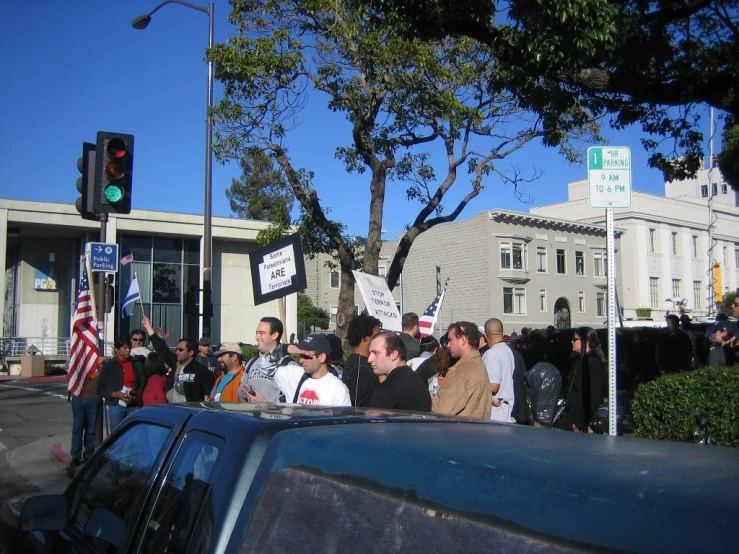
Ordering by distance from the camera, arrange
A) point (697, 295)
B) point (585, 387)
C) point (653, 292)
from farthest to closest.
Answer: point (697, 295)
point (653, 292)
point (585, 387)

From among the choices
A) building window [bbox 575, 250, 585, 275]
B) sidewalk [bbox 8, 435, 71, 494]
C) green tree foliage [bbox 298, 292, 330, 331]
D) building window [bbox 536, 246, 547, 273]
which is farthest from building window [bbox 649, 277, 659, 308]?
sidewalk [bbox 8, 435, 71, 494]

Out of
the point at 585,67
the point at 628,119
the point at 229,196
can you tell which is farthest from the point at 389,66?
the point at 229,196

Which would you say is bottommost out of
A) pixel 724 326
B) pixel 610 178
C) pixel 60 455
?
pixel 60 455

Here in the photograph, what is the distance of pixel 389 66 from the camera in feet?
50.2

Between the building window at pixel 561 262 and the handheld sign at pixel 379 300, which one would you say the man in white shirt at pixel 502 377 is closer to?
the handheld sign at pixel 379 300

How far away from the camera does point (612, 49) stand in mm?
9477

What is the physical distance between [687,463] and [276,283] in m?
7.15

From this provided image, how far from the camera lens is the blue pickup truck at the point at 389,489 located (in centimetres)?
150

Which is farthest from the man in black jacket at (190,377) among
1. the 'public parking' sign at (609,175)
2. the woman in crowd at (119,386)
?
the 'public parking' sign at (609,175)

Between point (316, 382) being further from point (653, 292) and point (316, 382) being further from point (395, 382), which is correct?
point (653, 292)

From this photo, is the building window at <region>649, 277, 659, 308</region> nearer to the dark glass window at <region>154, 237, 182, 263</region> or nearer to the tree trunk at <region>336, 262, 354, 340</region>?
the dark glass window at <region>154, 237, 182, 263</region>

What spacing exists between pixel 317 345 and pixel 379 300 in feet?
12.9

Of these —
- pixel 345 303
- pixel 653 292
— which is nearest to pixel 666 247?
pixel 653 292

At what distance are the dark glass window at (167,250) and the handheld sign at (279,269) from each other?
80.6ft
